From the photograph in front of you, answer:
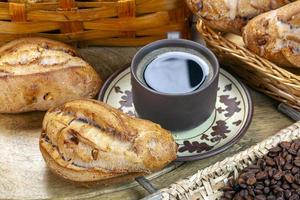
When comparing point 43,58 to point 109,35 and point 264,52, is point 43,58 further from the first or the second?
point 264,52

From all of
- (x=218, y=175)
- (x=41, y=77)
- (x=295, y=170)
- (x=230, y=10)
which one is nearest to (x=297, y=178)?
(x=295, y=170)

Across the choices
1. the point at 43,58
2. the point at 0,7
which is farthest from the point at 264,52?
the point at 0,7

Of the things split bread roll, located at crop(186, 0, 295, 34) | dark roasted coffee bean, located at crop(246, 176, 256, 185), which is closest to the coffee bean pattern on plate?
dark roasted coffee bean, located at crop(246, 176, 256, 185)

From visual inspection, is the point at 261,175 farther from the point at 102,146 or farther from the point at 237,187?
the point at 102,146

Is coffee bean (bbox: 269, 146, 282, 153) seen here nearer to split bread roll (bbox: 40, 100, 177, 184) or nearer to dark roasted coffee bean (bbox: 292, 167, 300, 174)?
dark roasted coffee bean (bbox: 292, 167, 300, 174)

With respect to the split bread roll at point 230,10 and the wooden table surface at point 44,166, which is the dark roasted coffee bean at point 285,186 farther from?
the split bread roll at point 230,10
